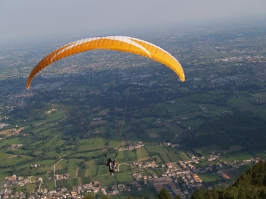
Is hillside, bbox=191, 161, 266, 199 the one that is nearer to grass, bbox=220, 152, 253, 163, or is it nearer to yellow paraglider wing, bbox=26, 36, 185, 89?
yellow paraglider wing, bbox=26, 36, 185, 89

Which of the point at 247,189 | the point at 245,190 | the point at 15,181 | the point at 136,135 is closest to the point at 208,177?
the point at 247,189

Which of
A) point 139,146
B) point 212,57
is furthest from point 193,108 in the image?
point 212,57

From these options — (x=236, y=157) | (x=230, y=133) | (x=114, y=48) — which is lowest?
(x=236, y=157)

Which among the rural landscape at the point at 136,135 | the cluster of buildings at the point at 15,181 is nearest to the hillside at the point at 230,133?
the rural landscape at the point at 136,135

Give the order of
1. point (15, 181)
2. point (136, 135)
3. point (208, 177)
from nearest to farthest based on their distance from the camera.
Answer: point (208, 177) → point (15, 181) → point (136, 135)

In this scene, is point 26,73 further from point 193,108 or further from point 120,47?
point 120,47

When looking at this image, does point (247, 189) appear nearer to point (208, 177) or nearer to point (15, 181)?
point (208, 177)
